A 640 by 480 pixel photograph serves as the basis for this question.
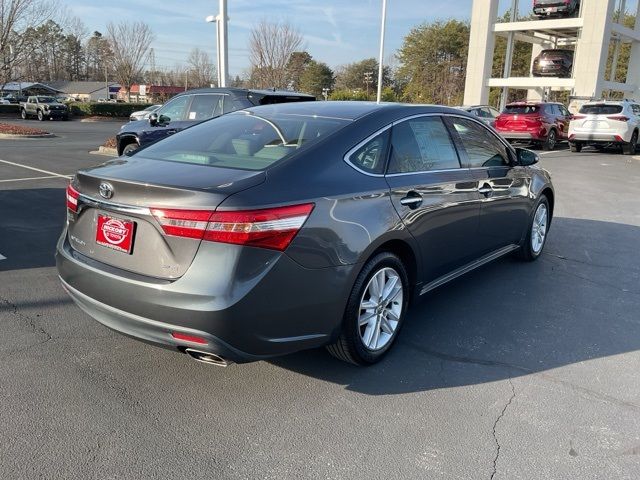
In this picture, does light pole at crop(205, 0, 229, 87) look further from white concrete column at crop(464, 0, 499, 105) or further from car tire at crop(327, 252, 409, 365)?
white concrete column at crop(464, 0, 499, 105)

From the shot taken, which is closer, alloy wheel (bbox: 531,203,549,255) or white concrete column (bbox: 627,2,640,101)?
alloy wheel (bbox: 531,203,549,255)

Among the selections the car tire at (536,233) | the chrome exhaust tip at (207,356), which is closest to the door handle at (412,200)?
the chrome exhaust tip at (207,356)

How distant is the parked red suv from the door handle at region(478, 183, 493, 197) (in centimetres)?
1643

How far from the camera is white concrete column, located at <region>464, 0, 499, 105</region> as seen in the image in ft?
108

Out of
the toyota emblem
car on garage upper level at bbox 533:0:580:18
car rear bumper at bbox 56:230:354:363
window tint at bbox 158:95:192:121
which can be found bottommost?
car rear bumper at bbox 56:230:354:363

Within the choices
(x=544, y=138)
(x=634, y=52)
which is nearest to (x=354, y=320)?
(x=544, y=138)

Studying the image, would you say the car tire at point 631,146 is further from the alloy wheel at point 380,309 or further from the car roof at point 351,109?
the alloy wheel at point 380,309

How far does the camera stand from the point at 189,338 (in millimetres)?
2701

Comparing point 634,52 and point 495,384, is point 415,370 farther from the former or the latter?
point 634,52

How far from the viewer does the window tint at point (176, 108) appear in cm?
1018

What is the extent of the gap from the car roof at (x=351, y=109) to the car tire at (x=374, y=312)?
1.01m

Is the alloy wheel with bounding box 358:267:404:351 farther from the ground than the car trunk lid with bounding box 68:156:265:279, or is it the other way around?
the car trunk lid with bounding box 68:156:265:279

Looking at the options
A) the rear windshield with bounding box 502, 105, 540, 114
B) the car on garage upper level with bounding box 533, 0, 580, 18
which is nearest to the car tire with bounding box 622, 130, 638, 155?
the rear windshield with bounding box 502, 105, 540, 114

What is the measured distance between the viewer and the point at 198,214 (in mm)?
2643
